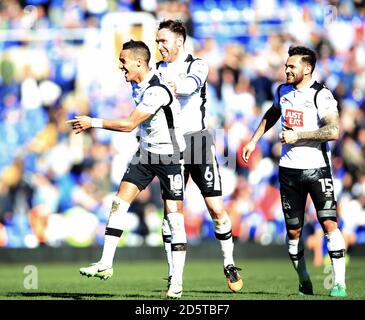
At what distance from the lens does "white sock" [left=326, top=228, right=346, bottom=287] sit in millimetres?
10117

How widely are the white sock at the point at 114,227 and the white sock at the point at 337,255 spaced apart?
2305mm

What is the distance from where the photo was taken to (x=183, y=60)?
10812 millimetres

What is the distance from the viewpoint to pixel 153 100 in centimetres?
969

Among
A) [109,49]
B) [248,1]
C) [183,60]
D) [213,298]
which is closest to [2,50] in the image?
[109,49]

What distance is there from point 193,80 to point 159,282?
140 inches

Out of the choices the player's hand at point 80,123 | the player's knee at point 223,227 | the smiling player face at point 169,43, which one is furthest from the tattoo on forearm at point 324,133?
the player's hand at point 80,123

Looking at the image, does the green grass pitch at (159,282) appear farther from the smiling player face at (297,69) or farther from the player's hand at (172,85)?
the smiling player face at (297,69)

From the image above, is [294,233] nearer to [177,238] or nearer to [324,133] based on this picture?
[324,133]

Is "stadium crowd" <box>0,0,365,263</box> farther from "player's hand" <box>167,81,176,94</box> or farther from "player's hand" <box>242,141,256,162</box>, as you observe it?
"player's hand" <box>167,81,176,94</box>

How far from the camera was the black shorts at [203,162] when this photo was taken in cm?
1084
